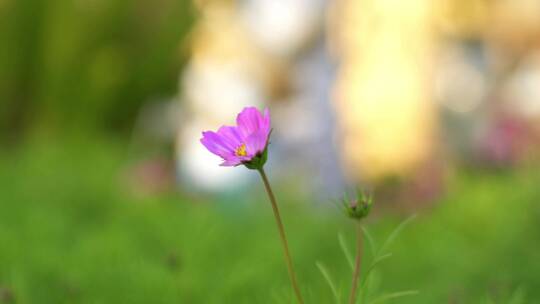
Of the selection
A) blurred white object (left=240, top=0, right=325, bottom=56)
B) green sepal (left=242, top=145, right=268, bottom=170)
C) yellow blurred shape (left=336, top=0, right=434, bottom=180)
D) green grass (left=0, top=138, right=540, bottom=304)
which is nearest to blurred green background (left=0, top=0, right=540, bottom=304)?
green grass (left=0, top=138, right=540, bottom=304)

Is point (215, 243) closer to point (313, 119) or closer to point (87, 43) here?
point (313, 119)

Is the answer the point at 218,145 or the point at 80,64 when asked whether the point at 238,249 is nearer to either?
the point at 218,145

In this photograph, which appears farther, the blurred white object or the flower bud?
the blurred white object

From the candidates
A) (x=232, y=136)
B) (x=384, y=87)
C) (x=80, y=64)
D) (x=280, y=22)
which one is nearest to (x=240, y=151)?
(x=232, y=136)

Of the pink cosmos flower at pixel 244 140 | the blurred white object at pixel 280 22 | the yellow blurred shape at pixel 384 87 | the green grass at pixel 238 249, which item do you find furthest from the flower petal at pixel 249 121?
the blurred white object at pixel 280 22

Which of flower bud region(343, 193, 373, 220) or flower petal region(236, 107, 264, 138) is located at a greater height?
flower petal region(236, 107, 264, 138)

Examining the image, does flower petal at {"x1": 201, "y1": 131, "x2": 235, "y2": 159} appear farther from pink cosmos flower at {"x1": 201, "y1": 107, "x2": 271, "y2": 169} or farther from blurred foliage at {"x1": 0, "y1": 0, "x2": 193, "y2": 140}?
blurred foliage at {"x1": 0, "y1": 0, "x2": 193, "y2": 140}

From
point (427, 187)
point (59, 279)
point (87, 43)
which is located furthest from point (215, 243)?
point (87, 43)
